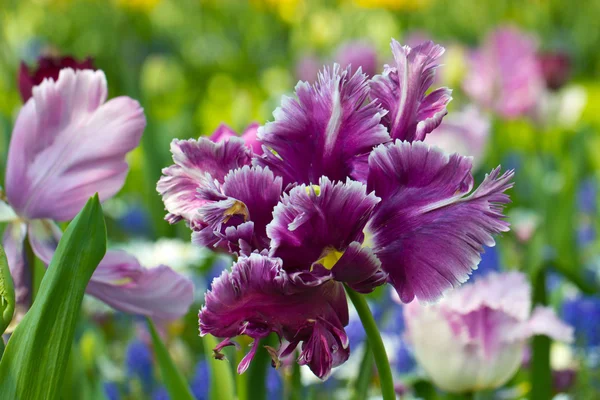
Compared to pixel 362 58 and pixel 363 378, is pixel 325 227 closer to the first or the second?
pixel 363 378

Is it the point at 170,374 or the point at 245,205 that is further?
the point at 170,374

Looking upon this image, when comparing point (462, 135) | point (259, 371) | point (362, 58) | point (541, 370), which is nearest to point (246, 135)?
point (259, 371)

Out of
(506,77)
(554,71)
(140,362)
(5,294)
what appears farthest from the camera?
(554,71)

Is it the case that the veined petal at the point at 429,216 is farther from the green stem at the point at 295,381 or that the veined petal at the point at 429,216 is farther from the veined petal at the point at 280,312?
the green stem at the point at 295,381

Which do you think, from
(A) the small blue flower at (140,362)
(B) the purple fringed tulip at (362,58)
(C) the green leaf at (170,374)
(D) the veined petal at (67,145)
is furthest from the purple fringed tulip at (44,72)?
(B) the purple fringed tulip at (362,58)

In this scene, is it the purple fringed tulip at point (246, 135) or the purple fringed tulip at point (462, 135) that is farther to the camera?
the purple fringed tulip at point (462, 135)

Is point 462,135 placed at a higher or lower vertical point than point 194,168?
higher

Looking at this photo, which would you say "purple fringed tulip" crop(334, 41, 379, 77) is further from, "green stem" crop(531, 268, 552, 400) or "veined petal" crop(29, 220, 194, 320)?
"veined petal" crop(29, 220, 194, 320)
